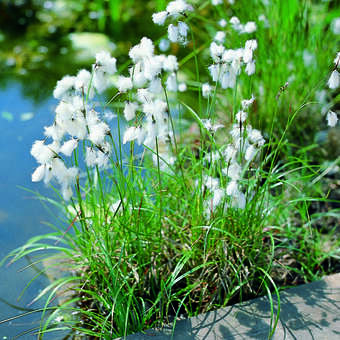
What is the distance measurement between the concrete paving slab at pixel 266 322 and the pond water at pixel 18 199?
50cm

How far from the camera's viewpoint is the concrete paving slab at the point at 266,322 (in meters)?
1.28

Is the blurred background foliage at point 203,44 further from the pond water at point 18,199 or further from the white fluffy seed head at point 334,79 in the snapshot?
the pond water at point 18,199

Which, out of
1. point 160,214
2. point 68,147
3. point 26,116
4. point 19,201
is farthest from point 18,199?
→ point 68,147

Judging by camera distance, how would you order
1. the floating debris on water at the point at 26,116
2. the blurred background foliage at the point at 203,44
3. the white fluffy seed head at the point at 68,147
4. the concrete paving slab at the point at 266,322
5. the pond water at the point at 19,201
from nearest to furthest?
the white fluffy seed head at the point at 68,147
the concrete paving slab at the point at 266,322
the pond water at the point at 19,201
the blurred background foliage at the point at 203,44
the floating debris on water at the point at 26,116

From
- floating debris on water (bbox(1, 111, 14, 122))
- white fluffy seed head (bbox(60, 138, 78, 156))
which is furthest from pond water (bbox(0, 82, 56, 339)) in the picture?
white fluffy seed head (bbox(60, 138, 78, 156))

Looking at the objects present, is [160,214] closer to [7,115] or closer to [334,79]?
[334,79]

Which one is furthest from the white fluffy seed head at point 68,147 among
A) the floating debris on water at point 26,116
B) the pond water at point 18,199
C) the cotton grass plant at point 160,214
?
the floating debris on water at point 26,116

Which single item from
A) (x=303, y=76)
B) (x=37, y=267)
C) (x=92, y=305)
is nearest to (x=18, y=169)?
(x=37, y=267)

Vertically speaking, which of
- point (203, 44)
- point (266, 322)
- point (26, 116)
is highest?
point (203, 44)

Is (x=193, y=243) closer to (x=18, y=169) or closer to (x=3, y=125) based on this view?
(x=18, y=169)

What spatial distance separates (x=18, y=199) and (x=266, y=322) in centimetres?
130

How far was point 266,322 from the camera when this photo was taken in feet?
4.35

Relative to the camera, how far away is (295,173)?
200 centimetres

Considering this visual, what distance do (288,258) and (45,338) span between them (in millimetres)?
909
